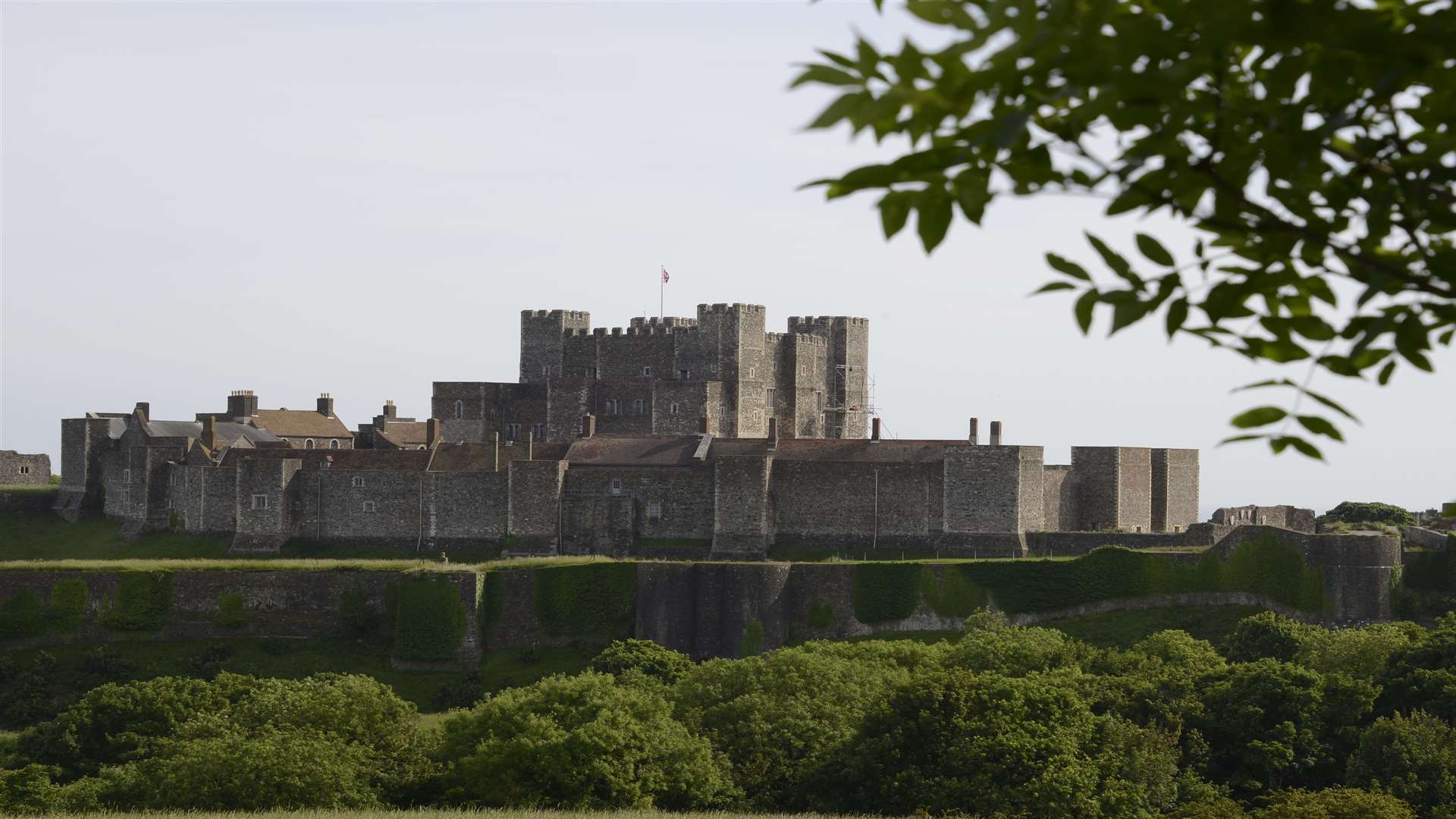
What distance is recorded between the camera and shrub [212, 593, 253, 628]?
162 ft

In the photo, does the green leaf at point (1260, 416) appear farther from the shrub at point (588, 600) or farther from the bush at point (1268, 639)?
the shrub at point (588, 600)

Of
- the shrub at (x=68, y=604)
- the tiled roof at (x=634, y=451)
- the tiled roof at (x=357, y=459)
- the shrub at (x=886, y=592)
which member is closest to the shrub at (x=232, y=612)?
the shrub at (x=68, y=604)

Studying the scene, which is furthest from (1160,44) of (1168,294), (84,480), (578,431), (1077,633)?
(84,480)

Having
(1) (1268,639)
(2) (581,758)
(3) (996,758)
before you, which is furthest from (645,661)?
(1) (1268,639)

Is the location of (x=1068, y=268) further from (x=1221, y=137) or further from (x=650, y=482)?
(x=650, y=482)

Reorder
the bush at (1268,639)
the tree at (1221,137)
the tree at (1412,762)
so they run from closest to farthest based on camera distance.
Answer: the tree at (1221,137) → the tree at (1412,762) → the bush at (1268,639)

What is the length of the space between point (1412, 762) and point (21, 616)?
3648 centimetres

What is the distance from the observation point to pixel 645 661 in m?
44.4

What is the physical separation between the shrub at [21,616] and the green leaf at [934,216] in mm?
49085

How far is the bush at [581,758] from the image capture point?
3206 centimetres

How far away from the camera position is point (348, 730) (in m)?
35.4

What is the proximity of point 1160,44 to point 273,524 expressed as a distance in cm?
5583

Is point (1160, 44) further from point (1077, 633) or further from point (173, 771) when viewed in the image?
point (1077, 633)

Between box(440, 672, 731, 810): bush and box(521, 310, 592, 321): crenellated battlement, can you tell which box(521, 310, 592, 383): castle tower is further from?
box(440, 672, 731, 810): bush
